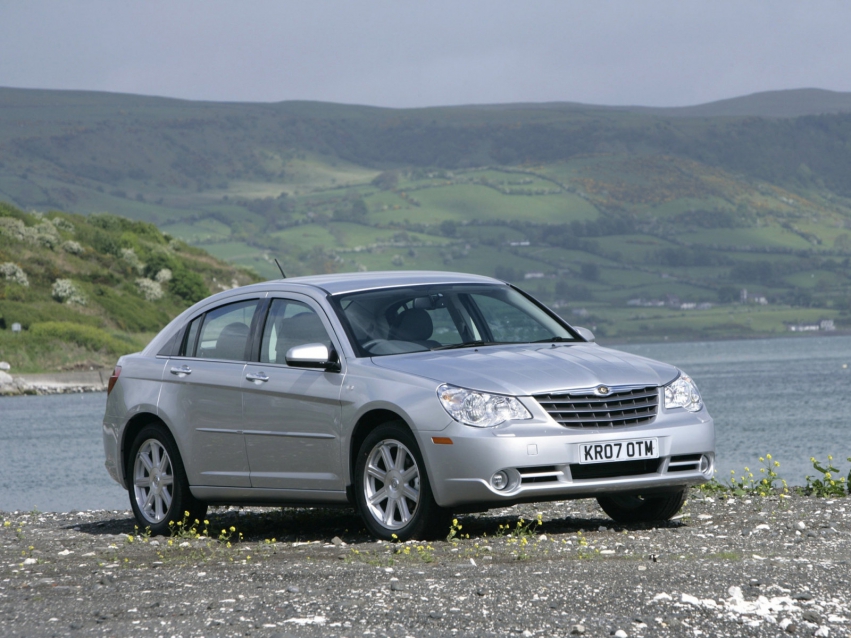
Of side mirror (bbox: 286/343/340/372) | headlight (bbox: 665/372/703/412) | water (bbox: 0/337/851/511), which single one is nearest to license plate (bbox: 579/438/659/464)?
headlight (bbox: 665/372/703/412)

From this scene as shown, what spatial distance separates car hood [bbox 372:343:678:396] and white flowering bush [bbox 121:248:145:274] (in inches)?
4169

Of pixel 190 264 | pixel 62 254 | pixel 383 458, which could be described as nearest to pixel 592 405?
pixel 383 458

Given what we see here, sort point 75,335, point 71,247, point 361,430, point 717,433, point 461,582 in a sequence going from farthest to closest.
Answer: point 71,247 → point 75,335 → point 717,433 → point 361,430 → point 461,582

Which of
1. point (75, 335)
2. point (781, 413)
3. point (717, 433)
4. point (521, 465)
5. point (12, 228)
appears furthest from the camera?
point (12, 228)

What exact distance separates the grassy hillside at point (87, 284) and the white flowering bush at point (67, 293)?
0.08 meters

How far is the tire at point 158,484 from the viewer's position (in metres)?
9.14

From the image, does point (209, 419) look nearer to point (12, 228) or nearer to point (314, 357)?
point (314, 357)

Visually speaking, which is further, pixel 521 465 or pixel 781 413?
pixel 781 413

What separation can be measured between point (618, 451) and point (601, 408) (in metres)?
0.28

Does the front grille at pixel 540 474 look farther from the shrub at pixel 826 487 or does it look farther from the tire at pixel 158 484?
the shrub at pixel 826 487

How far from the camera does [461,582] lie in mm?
5945

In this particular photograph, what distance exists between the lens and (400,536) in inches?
301

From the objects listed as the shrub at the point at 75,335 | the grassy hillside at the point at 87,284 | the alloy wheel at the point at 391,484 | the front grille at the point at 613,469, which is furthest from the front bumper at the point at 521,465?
the shrub at the point at 75,335

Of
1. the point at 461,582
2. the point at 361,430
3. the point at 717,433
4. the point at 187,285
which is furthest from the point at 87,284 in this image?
the point at 461,582
